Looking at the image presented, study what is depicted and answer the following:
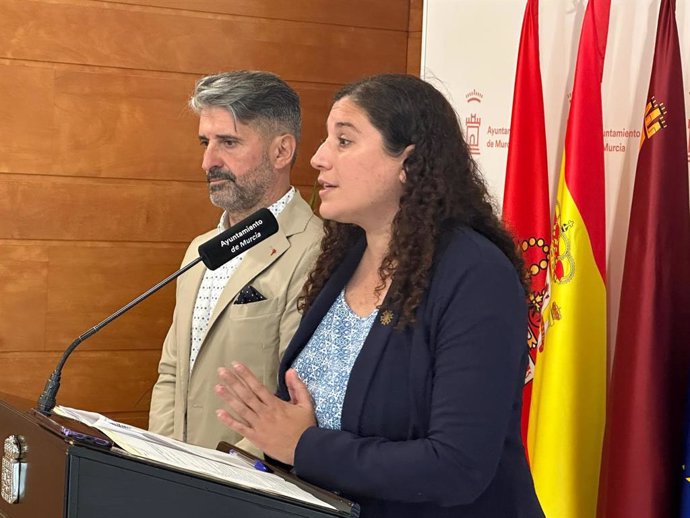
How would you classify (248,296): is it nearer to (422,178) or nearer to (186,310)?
(186,310)

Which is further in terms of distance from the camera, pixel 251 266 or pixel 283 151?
pixel 283 151

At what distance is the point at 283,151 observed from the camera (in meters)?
2.45

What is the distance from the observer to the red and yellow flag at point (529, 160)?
2.70 metres

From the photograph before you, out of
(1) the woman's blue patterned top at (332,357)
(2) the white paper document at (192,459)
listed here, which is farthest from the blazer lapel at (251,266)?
(2) the white paper document at (192,459)

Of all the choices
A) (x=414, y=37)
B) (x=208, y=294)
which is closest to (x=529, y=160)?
(x=208, y=294)

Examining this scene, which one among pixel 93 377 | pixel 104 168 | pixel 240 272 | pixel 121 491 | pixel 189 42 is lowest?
pixel 93 377

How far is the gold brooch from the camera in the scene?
1.56 m

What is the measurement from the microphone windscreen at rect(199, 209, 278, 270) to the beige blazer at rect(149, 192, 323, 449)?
585mm

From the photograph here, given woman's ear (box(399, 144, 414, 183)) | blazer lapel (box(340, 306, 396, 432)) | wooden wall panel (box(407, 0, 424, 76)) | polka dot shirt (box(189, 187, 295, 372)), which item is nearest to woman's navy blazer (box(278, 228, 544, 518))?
blazer lapel (box(340, 306, 396, 432))

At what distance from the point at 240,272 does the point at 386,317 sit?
81 centimetres

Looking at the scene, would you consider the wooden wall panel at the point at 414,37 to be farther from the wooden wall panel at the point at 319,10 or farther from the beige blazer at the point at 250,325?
the beige blazer at the point at 250,325

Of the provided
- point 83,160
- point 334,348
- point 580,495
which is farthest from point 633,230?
point 83,160

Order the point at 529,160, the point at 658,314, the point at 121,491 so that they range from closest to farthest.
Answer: the point at 121,491 → the point at 658,314 → the point at 529,160

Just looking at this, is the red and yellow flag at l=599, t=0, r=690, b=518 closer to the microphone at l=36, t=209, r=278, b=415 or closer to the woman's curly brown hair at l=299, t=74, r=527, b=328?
the woman's curly brown hair at l=299, t=74, r=527, b=328
